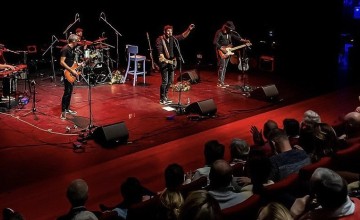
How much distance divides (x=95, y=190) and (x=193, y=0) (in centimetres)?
1201

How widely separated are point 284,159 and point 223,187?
111 centimetres

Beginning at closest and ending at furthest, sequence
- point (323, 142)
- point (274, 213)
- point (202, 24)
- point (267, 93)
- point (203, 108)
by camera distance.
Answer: point (274, 213), point (323, 142), point (203, 108), point (267, 93), point (202, 24)

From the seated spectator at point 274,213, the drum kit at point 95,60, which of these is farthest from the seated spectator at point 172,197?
the drum kit at point 95,60

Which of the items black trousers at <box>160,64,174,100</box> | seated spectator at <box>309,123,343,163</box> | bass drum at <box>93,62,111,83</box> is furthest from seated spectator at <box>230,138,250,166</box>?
bass drum at <box>93,62,111,83</box>

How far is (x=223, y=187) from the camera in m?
3.88

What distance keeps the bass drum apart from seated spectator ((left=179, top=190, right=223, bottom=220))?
10.1 m

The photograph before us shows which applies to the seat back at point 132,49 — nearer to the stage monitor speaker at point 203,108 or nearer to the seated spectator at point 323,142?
the stage monitor speaker at point 203,108

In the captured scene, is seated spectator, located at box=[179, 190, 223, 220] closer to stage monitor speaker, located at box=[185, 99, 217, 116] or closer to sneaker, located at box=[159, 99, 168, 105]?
stage monitor speaker, located at box=[185, 99, 217, 116]

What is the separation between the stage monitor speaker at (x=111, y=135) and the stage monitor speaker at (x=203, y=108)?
1.91 m

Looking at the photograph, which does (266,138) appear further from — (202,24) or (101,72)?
(202,24)

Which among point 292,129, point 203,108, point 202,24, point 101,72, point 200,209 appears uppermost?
point 202,24

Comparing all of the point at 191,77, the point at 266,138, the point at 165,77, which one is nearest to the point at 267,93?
the point at 165,77

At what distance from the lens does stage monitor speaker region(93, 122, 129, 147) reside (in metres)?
7.36

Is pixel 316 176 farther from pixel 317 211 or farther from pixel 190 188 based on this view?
pixel 190 188
